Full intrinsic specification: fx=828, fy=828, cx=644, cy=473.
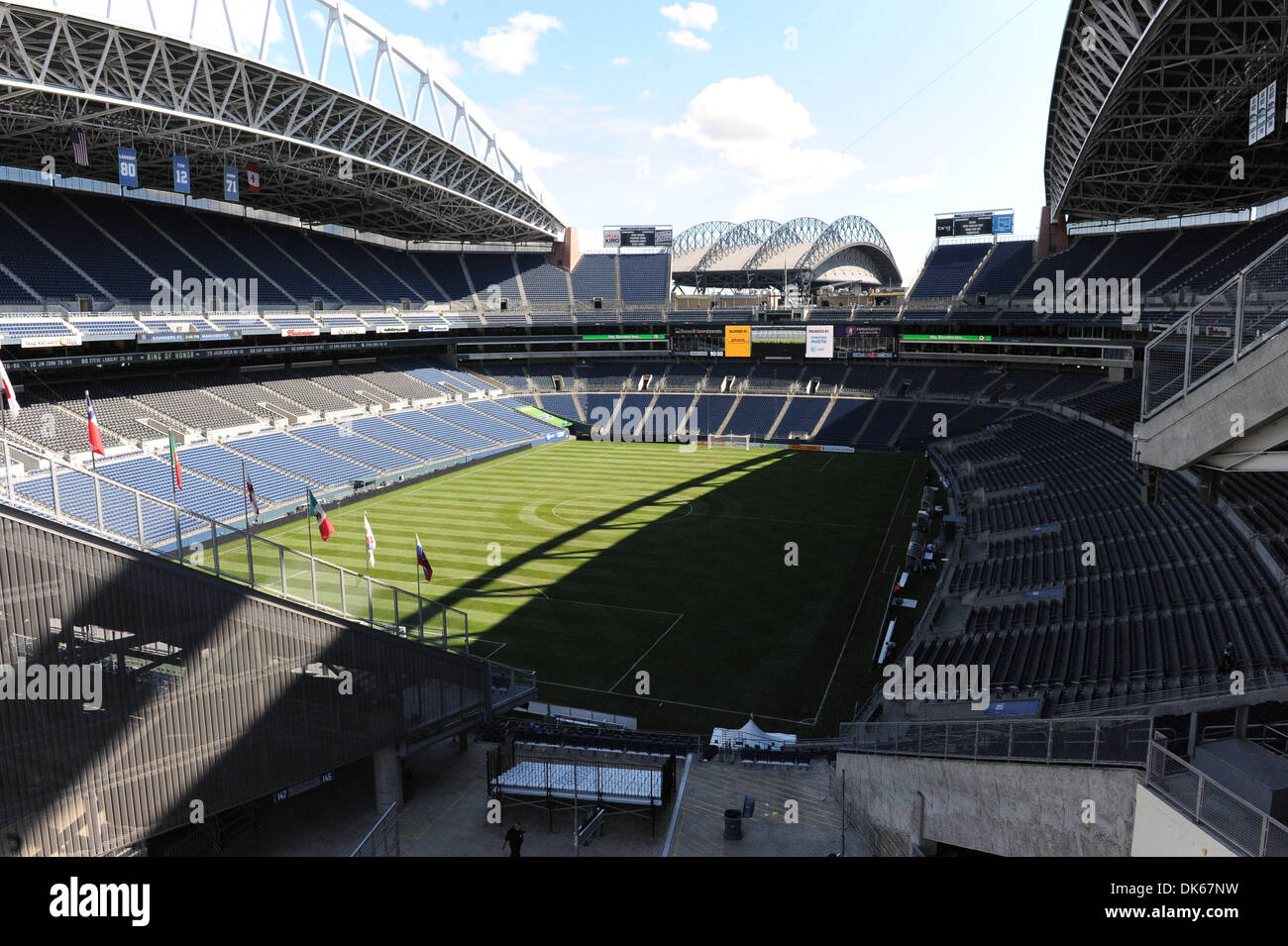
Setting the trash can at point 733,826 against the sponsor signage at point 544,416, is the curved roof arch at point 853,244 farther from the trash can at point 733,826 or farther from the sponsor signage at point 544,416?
the trash can at point 733,826

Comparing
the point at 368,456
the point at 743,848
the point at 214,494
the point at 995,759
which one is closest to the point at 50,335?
the point at 214,494

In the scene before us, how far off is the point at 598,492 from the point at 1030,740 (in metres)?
33.2

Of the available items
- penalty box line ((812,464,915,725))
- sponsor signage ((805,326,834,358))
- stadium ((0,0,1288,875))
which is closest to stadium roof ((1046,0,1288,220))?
stadium ((0,0,1288,875))

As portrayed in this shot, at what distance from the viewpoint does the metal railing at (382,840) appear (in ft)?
36.4

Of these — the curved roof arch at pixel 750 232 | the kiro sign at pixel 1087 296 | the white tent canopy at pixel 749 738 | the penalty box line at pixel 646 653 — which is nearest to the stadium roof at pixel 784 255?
the curved roof arch at pixel 750 232

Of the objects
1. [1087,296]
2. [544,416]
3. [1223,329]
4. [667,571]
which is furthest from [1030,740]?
[1087,296]

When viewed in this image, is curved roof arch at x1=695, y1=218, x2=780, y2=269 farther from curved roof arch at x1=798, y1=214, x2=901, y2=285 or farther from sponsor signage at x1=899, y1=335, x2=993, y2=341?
sponsor signage at x1=899, y1=335, x2=993, y2=341

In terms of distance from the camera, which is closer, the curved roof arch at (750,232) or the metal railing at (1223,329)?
the metal railing at (1223,329)

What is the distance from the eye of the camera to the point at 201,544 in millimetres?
11367

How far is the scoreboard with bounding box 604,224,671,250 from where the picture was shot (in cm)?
7994

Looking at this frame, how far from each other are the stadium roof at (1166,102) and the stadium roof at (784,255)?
4226 cm

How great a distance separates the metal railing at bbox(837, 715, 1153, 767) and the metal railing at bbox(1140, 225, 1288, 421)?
369 centimetres

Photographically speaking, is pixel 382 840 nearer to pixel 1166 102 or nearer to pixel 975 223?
pixel 1166 102
